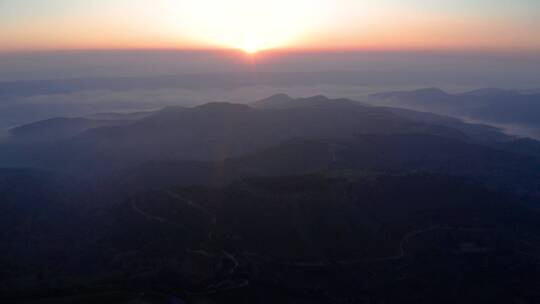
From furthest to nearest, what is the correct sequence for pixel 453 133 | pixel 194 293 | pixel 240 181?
1. pixel 453 133
2. pixel 240 181
3. pixel 194 293

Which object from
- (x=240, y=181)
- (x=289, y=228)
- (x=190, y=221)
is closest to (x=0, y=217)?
(x=190, y=221)

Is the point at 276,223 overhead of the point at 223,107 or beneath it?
beneath

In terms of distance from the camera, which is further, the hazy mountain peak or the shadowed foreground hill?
the hazy mountain peak

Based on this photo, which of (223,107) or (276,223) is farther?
(223,107)

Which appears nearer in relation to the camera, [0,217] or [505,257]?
[505,257]

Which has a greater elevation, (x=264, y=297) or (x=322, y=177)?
(x=322, y=177)

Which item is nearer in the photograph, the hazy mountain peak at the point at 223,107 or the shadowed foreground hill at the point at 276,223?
the shadowed foreground hill at the point at 276,223

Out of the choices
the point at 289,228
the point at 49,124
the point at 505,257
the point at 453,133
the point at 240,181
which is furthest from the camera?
the point at 49,124

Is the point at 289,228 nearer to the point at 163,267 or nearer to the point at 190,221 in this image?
the point at 190,221

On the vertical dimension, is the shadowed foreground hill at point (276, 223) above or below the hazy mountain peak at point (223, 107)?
below

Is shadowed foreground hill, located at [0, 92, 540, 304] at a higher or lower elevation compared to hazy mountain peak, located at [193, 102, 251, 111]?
lower
